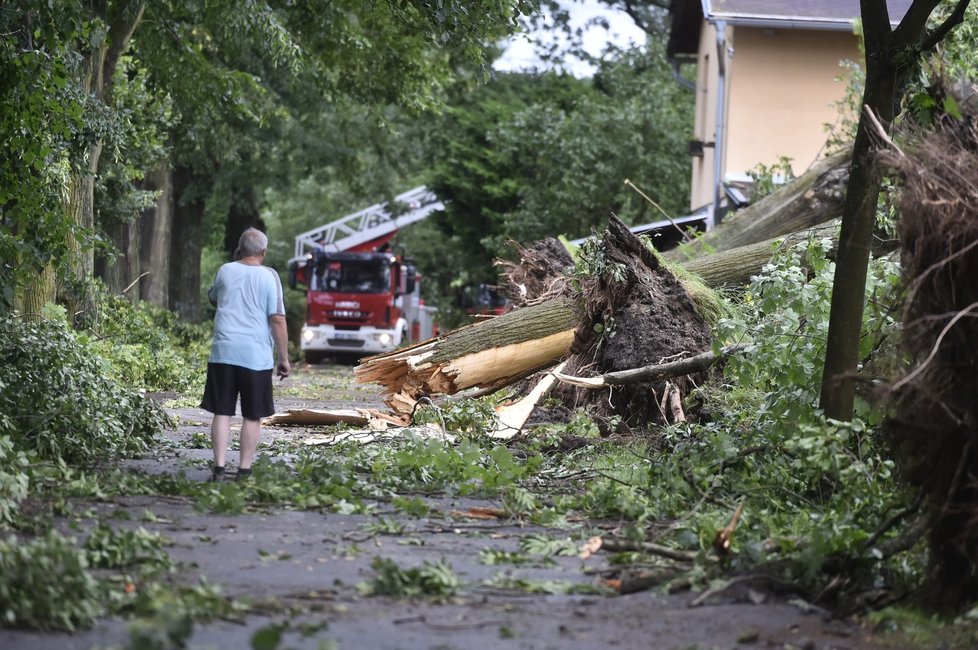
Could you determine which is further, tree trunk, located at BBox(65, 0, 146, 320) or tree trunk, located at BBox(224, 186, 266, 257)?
tree trunk, located at BBox(224, 186, 266, 257)

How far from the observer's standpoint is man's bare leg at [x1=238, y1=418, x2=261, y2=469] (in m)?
8.48

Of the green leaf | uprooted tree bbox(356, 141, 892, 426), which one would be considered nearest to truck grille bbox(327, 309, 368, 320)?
uprooted tree bbox(356, 141, 892, 426)

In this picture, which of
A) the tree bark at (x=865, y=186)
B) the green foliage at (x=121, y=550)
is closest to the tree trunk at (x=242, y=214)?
the tree bark at (x=865, y=186)

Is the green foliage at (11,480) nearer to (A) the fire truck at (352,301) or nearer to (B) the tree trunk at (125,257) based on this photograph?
(B) the tree trunk at (125,257)

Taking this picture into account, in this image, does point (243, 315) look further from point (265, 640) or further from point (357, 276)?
point (357, 276)

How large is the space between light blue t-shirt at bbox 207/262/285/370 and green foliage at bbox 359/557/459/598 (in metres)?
3.41

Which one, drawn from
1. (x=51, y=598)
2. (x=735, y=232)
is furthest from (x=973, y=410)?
(x=735, y=232)

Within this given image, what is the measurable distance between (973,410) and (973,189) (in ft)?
2.71

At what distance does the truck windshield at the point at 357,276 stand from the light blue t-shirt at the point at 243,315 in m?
26.1

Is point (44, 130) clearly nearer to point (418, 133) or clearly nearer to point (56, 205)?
point (56, 205)

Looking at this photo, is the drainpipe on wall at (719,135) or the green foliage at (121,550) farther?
the drainpipe on wall at (719,135)

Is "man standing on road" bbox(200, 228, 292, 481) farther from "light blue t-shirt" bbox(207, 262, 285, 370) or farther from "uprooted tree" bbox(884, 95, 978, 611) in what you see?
"uprooted tree" bbox(884, 95, 978, 611)

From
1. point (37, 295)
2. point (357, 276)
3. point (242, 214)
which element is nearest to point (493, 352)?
point (37, 295)

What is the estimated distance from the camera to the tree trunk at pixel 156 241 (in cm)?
2897
